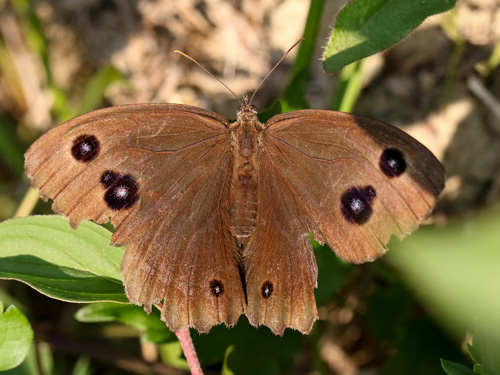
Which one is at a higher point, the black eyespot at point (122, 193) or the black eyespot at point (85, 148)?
the black eyespot at point (85, 148)

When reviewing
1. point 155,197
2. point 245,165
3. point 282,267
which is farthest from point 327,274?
point 155,197

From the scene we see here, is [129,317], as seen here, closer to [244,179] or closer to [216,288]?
[216,288]

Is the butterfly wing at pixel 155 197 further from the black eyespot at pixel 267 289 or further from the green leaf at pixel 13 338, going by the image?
the green leaf at pixel 13 338

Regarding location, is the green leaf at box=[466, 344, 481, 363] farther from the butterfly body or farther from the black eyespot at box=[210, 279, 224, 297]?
the black eyespot at box=[210, 279, 224, 297]

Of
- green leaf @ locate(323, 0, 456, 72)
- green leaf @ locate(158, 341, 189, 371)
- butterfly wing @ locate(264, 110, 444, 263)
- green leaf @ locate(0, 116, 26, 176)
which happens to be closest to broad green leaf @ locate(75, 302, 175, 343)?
green leaf @ locate(158, 341, 189, 371)

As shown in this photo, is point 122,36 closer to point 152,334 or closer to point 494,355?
point 152,334

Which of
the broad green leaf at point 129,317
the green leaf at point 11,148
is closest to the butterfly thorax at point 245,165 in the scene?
the broad green leaf at point 129,317
